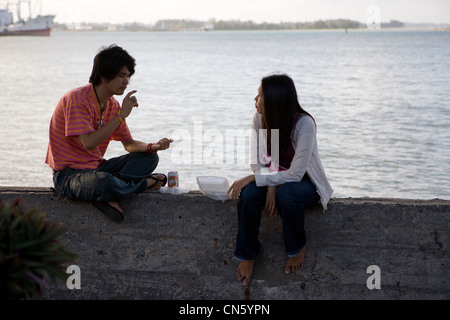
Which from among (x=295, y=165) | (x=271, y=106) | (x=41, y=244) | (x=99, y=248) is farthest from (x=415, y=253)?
(x=41, y=244)

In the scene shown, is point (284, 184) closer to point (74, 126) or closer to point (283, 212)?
point (283, 212)

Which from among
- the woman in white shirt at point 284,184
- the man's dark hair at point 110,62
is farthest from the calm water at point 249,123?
the woman in white shirt at point 284,184

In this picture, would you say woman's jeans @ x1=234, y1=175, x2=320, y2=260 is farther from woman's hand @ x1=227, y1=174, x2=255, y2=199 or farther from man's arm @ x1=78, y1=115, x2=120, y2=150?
man's arm @ x1=78, y1=115, x2=120, y2=150

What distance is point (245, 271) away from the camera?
3.78m

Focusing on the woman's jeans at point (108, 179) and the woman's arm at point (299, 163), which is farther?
the woman's jeans at point (108, 179)

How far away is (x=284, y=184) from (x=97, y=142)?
3.65 ft

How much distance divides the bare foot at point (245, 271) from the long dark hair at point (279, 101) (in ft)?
2.57

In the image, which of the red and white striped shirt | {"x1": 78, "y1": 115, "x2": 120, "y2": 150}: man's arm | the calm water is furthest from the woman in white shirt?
the calm water

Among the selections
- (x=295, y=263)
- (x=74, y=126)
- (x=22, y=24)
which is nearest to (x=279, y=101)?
(x=295, y=263)

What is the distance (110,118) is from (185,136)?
10.1m

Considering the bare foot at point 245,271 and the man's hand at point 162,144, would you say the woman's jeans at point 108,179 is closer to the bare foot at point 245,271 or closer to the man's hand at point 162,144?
the man's hand at point 162,144

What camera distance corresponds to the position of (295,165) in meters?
3.68

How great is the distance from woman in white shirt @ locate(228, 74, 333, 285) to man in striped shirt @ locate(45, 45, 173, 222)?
66 centimetres

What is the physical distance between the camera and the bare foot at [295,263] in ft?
12.3
